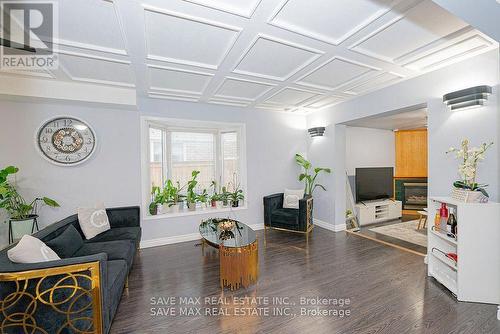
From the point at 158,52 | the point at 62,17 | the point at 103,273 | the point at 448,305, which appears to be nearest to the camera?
the point at 103,273

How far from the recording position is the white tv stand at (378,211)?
17.1 ft

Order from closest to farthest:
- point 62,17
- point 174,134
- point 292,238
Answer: point 62,17 < point 292,238 < point 174,134

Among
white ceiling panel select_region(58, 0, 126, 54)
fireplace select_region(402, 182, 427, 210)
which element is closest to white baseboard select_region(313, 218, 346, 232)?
fireplace select_region(402, 182, 427, 210)

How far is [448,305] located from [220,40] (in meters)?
3.52

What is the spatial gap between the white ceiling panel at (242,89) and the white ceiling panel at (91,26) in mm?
1448

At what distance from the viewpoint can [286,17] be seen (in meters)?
1.88

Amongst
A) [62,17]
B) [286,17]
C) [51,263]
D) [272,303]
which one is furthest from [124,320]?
[286,17]

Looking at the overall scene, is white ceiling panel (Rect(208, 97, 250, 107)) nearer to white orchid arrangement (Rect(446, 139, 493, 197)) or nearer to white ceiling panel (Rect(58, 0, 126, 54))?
white ceiling panel (Rect(58, 0, 126, 54))

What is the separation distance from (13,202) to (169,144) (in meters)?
2.40

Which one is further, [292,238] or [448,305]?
[292,238]

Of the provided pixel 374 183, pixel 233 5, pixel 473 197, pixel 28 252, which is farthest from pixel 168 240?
pixel 374 183

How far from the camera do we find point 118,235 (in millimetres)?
2965

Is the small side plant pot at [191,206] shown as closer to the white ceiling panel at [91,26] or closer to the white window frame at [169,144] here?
the white window frame at [169,144]

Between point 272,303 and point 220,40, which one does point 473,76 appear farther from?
point 272,303
